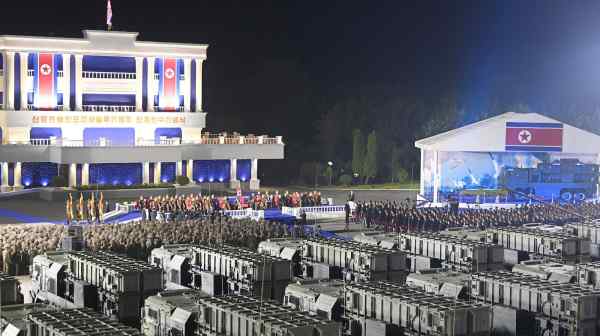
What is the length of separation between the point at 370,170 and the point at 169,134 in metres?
13.7

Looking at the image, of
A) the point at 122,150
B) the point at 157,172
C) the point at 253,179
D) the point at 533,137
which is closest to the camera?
the point at 533,137

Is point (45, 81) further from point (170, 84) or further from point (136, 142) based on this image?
point (170, 84)

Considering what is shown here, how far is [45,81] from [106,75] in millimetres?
3345

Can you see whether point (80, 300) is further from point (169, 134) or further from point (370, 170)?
point (370, 170)

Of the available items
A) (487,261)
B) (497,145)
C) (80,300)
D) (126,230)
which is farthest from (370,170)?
(80,300)

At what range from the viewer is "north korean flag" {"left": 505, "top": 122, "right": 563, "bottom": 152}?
42719mm

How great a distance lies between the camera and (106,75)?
50.2 metres

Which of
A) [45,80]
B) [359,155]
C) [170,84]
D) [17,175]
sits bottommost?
[17,175]

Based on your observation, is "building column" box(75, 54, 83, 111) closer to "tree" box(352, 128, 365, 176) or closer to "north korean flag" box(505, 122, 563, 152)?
"tree" box(352, 128, 365, 176)

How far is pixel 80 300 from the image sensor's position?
62.1 ft

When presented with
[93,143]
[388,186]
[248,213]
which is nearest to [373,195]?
[388,186]

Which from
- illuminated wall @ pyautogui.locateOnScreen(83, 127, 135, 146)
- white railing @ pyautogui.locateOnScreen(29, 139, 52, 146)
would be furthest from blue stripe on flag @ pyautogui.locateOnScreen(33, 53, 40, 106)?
illuminated wall @ pyautogui.locateOnScreen(83, 127, 135, 146)

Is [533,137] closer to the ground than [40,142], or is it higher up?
higher up

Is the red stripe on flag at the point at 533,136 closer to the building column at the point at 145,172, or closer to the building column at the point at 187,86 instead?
the building column at the point at 187,86
